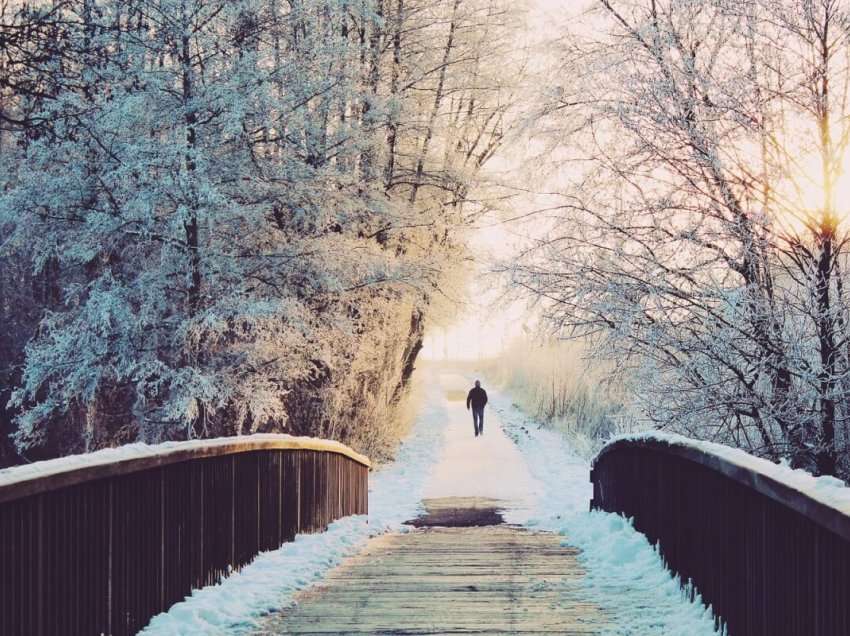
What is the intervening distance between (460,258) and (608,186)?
9.22m

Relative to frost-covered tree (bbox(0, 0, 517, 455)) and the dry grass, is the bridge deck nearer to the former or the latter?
frost-covered tree (bbox(0, 0, 517, 455))


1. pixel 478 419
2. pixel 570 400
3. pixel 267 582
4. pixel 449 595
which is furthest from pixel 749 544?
pixel 478 419

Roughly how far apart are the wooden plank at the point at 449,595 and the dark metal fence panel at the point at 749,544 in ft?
2.26

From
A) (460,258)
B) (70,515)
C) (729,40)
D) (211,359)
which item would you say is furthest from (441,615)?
(460,258)

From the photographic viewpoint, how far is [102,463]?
4543mm

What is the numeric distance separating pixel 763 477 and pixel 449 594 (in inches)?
105

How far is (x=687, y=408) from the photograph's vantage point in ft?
29.9

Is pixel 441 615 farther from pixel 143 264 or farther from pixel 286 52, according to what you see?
pixel 286 52

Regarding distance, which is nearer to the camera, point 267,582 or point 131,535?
point 131,535

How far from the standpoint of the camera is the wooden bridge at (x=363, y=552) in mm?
3750

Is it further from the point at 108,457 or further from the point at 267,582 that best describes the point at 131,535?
the point at 267,582

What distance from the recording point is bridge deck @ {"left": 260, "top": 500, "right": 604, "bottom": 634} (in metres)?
5.26

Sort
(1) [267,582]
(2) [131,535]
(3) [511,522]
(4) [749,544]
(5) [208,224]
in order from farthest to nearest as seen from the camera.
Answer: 1. (3) [511,522]
2. (5) [208,224]
3. (1) [267,582]
4. (2) [131,535]
5. (4) [749,544]

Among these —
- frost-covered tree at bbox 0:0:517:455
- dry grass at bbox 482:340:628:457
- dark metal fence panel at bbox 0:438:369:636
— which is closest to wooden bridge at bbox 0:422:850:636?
dark metal fence panel at bbox 0:438:369:636
